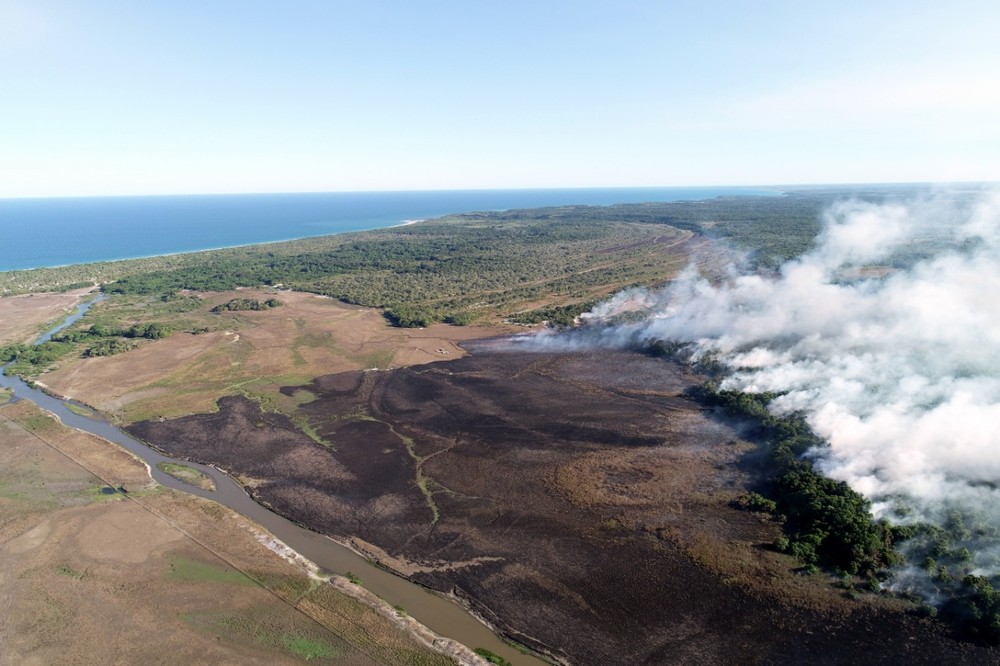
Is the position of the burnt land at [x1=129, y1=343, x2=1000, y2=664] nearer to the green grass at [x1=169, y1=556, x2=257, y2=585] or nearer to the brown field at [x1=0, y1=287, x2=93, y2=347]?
the green grass at [x1=169, y1=556, x2=257, y2=585]

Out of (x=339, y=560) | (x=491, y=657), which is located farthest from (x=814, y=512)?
(x=339, y=560)

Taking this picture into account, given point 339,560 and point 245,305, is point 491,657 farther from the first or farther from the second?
point 245,305

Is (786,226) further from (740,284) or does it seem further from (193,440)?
(193,440)

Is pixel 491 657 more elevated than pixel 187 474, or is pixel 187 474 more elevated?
pixel 187 474

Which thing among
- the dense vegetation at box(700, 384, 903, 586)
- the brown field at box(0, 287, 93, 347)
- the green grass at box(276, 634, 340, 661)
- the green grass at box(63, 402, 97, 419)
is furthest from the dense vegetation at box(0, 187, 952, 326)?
the green grass at box(276, 634, 340, 661)

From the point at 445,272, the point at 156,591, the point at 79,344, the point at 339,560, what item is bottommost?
the point at 339,560

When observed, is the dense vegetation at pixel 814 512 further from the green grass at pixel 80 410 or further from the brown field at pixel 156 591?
the green grass at pixel 80 410
